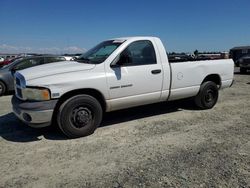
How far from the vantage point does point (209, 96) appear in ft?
23.4

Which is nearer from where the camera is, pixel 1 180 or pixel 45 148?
pixel 1 180

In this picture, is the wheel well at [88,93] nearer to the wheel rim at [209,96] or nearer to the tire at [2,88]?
the wheel rim at [209,96]

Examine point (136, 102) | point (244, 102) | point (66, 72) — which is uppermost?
point (66, 72)

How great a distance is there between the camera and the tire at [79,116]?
15.9ft

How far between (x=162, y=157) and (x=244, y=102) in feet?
16.0

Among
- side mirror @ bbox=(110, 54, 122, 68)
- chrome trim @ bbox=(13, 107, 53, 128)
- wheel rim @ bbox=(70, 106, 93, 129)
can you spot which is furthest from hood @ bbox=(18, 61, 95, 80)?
wheel rim @ bbox=(70, 106, 93, 129)

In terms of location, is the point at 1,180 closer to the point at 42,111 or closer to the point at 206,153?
the point at 42,111

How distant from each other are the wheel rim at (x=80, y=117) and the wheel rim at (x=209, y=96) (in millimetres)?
3361

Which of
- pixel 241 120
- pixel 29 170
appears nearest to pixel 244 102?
pixel 241 120

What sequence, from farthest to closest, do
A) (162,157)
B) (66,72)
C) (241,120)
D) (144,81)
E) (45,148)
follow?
(241,120) → (144,81) → (66,72) → (45,148) → (162,157)

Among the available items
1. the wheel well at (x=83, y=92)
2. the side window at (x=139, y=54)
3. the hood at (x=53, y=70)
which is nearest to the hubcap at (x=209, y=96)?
the side window at (x=139, y=54)

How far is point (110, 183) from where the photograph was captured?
11.3 ft

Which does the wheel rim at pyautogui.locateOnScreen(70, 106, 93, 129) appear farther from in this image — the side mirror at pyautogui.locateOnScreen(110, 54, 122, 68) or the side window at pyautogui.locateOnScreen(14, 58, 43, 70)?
the side window at pyautogui.locateOnScreen(14, 58, 43, 70)

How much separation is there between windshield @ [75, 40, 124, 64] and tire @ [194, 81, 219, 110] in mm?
2558
